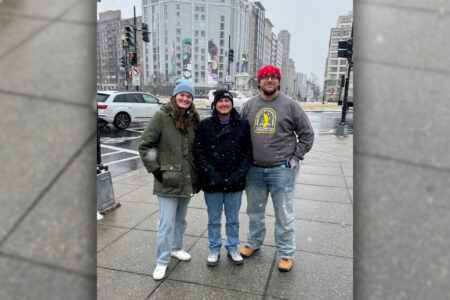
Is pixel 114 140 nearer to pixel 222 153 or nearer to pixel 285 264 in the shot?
pixel 222 153

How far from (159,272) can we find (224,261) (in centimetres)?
69

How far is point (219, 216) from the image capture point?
10.4 feet

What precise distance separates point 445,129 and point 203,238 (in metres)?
3.21

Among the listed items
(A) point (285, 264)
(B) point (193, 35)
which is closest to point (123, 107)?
(A) point (285, 264)

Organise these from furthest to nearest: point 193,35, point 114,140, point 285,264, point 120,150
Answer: point 193,35 → point 114,140 → point 120,150 → point 285,264

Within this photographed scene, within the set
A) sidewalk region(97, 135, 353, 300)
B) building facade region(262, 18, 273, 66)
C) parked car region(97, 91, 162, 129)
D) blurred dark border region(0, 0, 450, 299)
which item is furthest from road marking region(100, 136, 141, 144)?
building facade region(262, 18, 273, 66)

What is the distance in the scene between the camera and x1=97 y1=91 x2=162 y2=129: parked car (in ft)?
45.8

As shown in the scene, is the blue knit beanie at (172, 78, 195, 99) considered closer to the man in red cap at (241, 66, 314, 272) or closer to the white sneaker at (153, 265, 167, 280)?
the man in red cap at (241, 66, 314, 272)

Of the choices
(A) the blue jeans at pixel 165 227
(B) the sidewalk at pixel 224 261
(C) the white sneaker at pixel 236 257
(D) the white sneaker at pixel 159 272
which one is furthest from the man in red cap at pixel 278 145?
(D) the white sneaker at pixel 159 272

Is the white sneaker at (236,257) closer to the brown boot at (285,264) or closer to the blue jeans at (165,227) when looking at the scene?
the brown boot at (285,264)

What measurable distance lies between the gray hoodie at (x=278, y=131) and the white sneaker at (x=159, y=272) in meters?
1.36

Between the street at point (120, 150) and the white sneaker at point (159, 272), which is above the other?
the white sneaker at point (159, 272)

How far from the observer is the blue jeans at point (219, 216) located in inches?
123

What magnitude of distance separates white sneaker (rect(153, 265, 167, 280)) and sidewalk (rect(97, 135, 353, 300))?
5 cm
